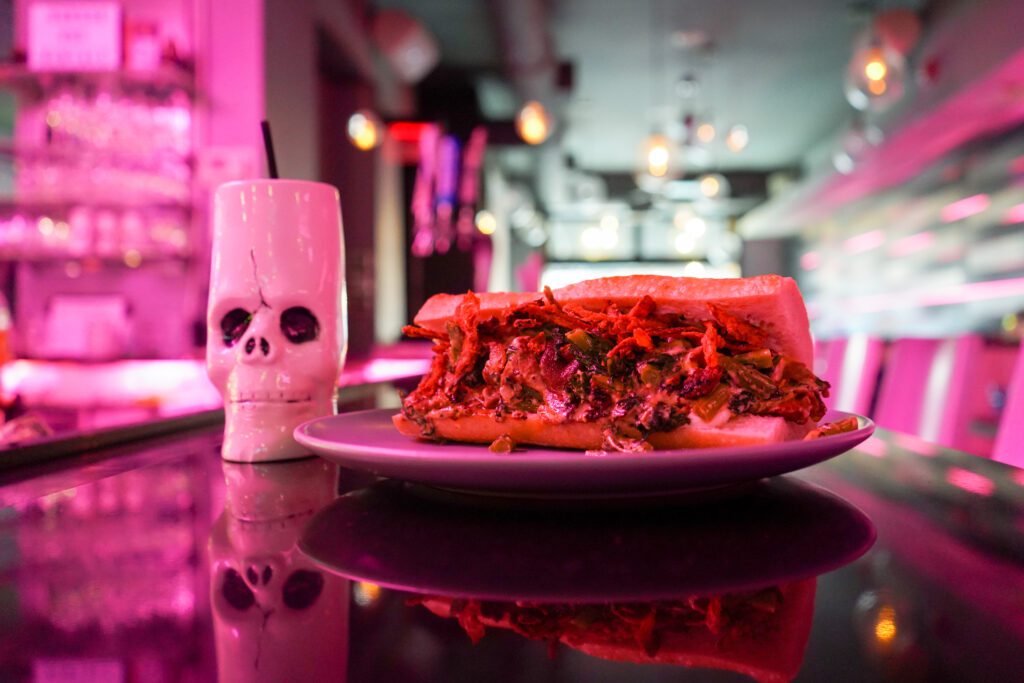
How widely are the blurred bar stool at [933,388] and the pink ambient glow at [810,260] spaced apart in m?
13.4

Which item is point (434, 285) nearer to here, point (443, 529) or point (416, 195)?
point (416, 195)

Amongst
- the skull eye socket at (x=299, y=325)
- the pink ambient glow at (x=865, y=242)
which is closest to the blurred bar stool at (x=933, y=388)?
the skull eye socket at (x=299, y=325)

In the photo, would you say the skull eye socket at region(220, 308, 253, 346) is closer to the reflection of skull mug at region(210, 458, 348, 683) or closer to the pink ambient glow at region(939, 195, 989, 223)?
the reflection of skull mug at region(210, 458, 348, 683)

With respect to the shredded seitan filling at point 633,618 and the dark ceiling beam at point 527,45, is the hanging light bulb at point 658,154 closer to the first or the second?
the dark ceiling beam at point 527,45

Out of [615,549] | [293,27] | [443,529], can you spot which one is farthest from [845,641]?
[293,27]

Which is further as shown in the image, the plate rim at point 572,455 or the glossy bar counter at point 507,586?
the plate rim at point 572,455

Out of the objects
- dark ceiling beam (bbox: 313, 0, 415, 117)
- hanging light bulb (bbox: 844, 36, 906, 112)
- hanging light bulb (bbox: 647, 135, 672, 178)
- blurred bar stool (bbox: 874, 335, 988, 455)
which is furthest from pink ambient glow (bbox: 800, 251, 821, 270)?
blurred bar stool (bbox: 874, 335, 988, 455)

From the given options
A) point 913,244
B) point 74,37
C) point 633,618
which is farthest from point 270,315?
point 913,244

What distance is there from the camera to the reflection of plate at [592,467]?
57 centimetres

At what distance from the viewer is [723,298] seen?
2.62 feet

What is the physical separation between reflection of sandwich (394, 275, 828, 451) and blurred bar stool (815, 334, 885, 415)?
2.53 metres

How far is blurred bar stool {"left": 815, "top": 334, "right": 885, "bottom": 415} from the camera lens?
333 centimetres

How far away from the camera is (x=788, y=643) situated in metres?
0.39

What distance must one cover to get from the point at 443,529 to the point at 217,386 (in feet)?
1.77
